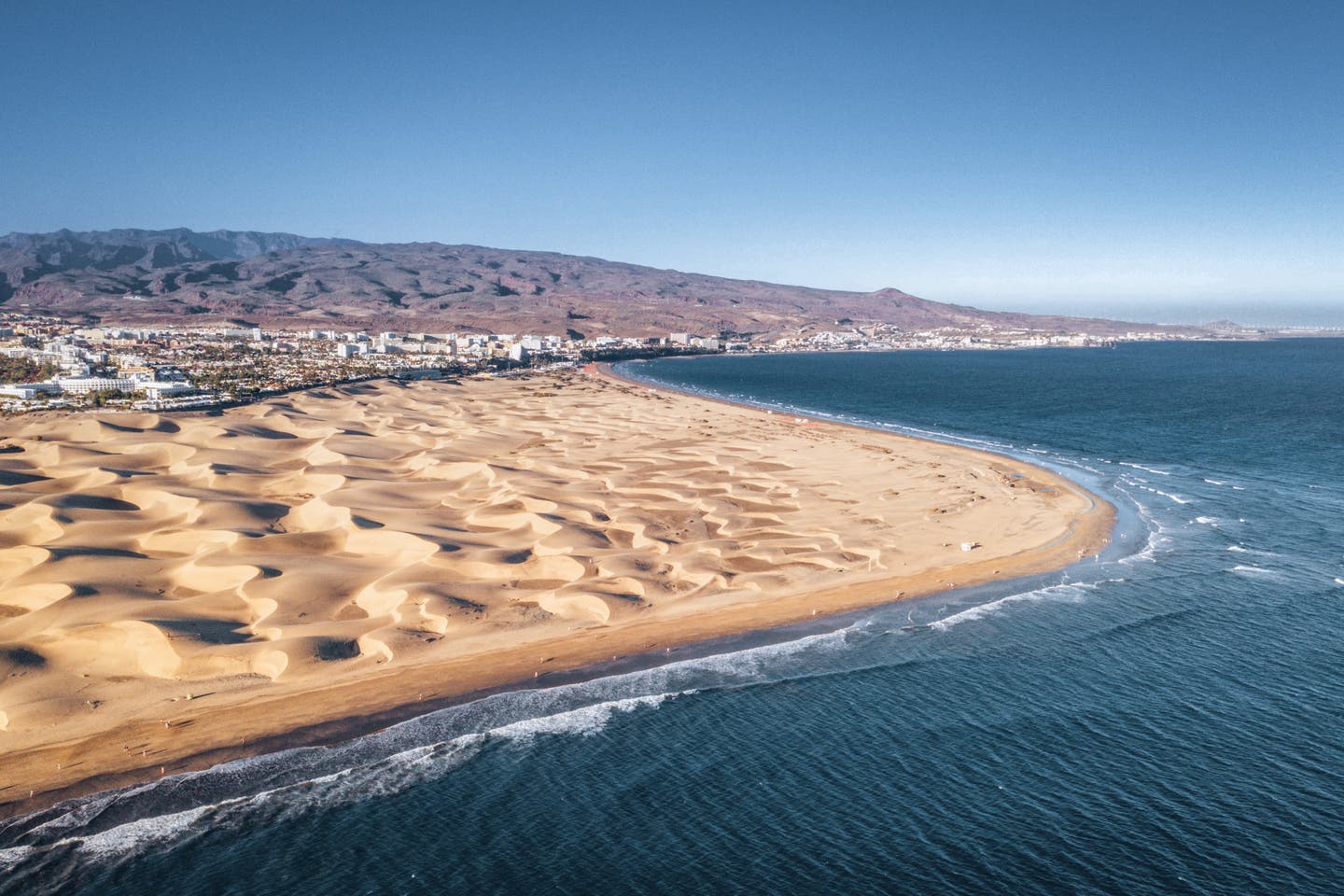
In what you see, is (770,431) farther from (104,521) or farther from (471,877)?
(471,877)

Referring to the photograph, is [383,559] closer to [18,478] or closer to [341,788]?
[341,788]

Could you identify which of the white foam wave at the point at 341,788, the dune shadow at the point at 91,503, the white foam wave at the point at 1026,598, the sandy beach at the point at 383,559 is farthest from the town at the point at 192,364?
the white foam wave at the point at 1026,598

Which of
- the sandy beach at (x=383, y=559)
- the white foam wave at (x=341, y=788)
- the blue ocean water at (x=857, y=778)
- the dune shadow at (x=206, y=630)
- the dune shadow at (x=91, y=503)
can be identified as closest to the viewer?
the blue ocean water at (x=857, y=778)

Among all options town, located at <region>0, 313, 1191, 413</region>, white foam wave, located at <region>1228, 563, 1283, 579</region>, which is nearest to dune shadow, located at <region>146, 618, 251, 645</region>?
white foam wave, located at <region>1228, 563, 1283, 579</region>

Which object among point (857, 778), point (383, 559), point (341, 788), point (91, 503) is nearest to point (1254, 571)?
point (857, 778)

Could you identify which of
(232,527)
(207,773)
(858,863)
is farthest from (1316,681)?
(232,527)

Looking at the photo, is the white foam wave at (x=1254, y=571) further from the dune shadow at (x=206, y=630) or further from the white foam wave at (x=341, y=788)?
the dune shadow at (x=206, y=630)
